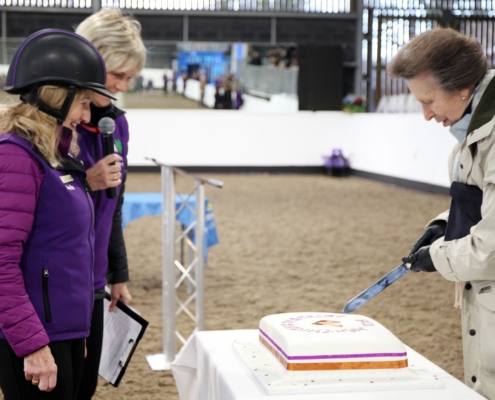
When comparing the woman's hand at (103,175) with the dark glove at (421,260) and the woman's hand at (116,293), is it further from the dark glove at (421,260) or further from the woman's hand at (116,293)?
the dark glove at (421,260)

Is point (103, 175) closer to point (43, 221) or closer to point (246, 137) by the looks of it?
point (43, 221)

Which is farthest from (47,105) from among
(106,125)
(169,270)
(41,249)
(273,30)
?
(273,30)

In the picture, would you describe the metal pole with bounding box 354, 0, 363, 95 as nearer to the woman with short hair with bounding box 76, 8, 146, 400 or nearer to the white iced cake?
the woman with short hair with bounding box 76, 8, 146, 400

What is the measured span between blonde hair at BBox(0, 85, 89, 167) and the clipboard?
0.72 m

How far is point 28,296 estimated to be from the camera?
1547 millimetres

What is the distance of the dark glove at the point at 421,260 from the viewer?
1.69 metres

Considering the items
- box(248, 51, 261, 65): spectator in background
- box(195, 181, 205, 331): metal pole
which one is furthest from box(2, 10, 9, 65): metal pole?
box(195, 181, 205, 331): metal pole

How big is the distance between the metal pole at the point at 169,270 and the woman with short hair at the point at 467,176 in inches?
80.9

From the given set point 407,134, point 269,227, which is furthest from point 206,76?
point 269,227

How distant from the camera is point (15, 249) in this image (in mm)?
1514

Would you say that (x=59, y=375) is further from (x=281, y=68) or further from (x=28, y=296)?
(x=281, y=68)

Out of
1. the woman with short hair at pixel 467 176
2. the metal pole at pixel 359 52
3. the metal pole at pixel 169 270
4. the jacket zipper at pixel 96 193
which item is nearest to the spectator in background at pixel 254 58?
the metal pole at pixel 359 52

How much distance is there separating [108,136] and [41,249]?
515 millimetres

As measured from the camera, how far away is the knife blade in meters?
1.69
